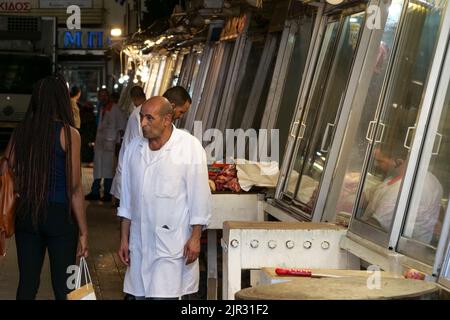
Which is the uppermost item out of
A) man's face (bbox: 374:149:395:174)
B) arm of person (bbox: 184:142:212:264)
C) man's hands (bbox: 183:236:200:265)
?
A: man's face (bbox: 374:149:395:174)

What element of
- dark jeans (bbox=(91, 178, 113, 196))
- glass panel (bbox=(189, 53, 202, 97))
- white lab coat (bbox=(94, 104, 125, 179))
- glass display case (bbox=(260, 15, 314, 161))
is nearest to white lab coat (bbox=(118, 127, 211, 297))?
glass display case (bbox=(260, 15, 314, 161))

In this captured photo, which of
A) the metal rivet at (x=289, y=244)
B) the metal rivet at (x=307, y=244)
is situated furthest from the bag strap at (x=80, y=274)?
the metal rivet at (x=307, y=244)

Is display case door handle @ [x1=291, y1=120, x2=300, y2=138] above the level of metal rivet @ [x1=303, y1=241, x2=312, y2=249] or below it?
above

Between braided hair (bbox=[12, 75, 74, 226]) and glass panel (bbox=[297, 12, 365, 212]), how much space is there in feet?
7.26

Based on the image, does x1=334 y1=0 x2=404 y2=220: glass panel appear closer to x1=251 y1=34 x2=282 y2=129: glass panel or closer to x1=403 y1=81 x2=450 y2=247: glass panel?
Answer: x1=403 y1=81 x2=450 y2=247: glass panel

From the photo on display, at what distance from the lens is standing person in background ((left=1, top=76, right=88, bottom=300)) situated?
20.6ft

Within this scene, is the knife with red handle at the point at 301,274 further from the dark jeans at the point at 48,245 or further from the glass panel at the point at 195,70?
the glass panel at the point at 195,70

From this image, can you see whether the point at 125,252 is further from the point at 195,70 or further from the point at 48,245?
the point at 195,70

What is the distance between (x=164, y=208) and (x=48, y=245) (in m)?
0.96

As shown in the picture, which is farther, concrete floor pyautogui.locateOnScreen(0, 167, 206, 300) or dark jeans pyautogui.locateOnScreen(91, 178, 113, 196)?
dark jeans pyautogui.locateOnScreen(91, 178, 113, 196)

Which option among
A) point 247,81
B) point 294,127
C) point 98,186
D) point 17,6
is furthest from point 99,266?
point 17,6

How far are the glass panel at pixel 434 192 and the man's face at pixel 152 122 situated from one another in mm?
1646
